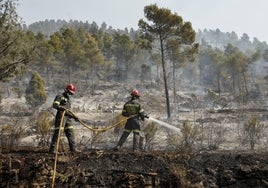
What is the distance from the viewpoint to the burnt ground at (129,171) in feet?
23.2

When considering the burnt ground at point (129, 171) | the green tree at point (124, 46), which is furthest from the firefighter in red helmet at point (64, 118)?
the green tree at point (124, 46)

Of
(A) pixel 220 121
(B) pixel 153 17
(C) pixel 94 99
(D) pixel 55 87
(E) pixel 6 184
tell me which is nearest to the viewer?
(E) pixel 6 184

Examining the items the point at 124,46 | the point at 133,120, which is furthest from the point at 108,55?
Result: the point at 133,120

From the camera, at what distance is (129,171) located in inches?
287

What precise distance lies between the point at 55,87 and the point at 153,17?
77.2ft

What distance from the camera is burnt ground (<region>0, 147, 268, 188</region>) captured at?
707cm

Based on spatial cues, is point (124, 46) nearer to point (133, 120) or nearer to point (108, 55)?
point (108, 55)

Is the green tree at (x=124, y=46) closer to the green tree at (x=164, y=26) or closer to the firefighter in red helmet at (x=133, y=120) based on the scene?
the green tree at (x=164, y=26)

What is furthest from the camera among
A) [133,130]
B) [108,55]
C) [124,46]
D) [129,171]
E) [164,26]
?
[108,55]

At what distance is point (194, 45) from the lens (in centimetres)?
2642

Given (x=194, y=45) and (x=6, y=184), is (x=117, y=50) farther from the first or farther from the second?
(x=6, y=184)

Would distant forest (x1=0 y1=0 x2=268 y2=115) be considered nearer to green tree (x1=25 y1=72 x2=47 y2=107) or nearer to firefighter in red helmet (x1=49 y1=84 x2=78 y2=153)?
green tree (x1=25 y1=72 x2=47 y2=107)

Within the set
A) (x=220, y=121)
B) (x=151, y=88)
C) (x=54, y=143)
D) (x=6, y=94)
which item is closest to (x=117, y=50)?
(x=151, y=88)

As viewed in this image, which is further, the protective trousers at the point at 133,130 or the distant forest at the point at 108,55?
the distant forest at the point at 108,55
